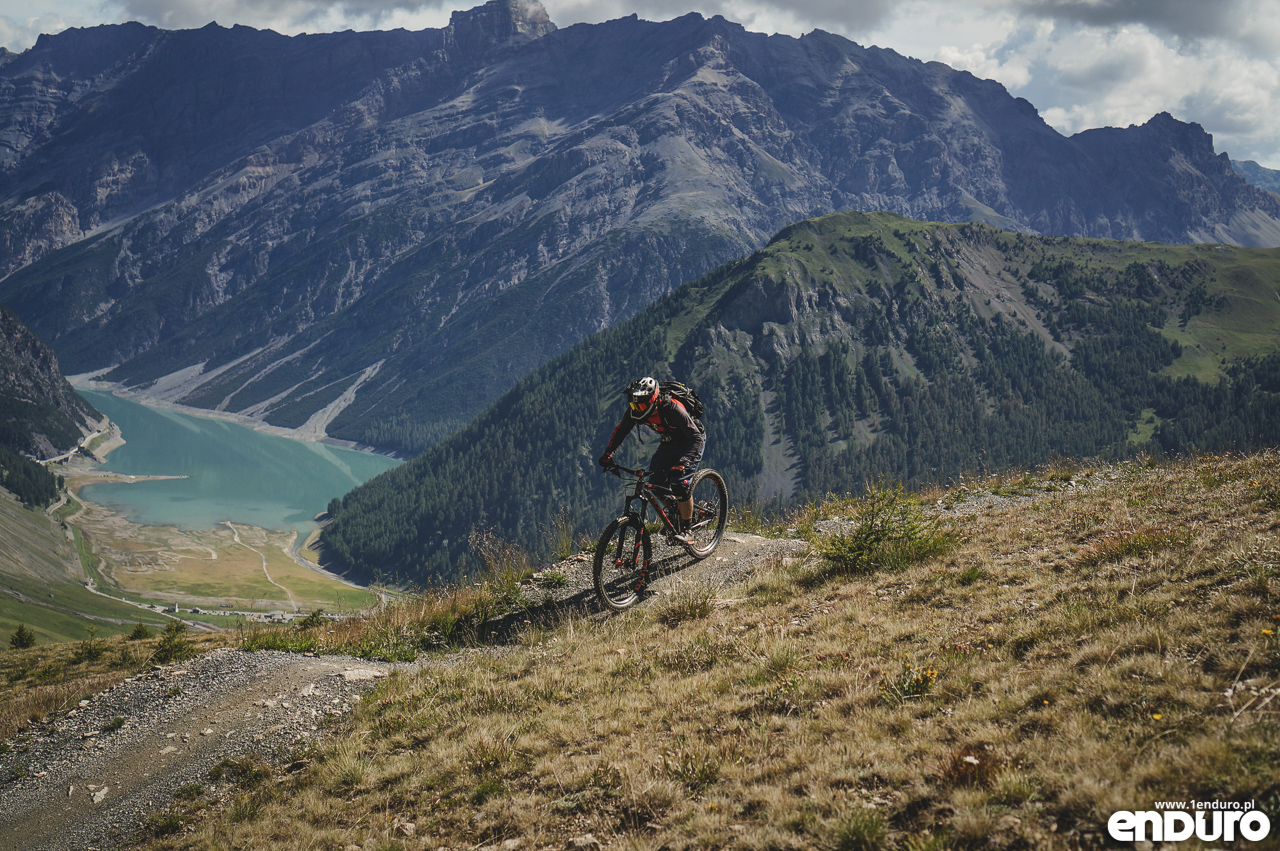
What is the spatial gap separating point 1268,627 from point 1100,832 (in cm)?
349

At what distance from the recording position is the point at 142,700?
11891 mm

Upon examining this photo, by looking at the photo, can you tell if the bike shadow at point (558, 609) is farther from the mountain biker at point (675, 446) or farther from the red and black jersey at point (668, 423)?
the red and black jersey at point (668, 423)

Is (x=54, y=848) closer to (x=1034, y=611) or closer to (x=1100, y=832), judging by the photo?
(x=1100, y=832)

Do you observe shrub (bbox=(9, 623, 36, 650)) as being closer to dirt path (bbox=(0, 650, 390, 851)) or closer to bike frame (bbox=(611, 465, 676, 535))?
dirt path (bbox=(0, 650, 390, 851))

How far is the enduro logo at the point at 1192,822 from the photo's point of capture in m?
4.30

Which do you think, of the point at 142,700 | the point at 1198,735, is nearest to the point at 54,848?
the point at 142,700

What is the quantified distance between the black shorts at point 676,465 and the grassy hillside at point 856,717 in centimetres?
219

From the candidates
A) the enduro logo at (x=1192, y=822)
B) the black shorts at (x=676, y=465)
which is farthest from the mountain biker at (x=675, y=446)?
the enduro logo at (x=1192, y=822)

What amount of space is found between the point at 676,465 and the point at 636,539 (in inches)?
66.4

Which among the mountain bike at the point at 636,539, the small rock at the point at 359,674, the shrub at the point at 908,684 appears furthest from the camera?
the mountain bike at the point at 636,539

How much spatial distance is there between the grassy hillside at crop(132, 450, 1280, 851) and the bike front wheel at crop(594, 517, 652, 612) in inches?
34.2

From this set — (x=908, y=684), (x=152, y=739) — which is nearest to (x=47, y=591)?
(x=152, y=739)

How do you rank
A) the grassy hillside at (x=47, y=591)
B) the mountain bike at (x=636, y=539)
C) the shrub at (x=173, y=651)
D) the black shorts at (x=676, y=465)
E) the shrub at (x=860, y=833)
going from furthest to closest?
the grassy hillside at (x=47, y=591) → the shrub at (x=173, y=651) → the black shorts at (x=676, y=465) → the mountain bike at (x=636, y=539) → the shrub at (x=860, y=833)

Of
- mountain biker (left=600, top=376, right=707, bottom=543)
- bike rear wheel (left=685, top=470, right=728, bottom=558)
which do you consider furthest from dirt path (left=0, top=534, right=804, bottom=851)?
mountain biker (left=600, top=376, right=707, bottom=543)
